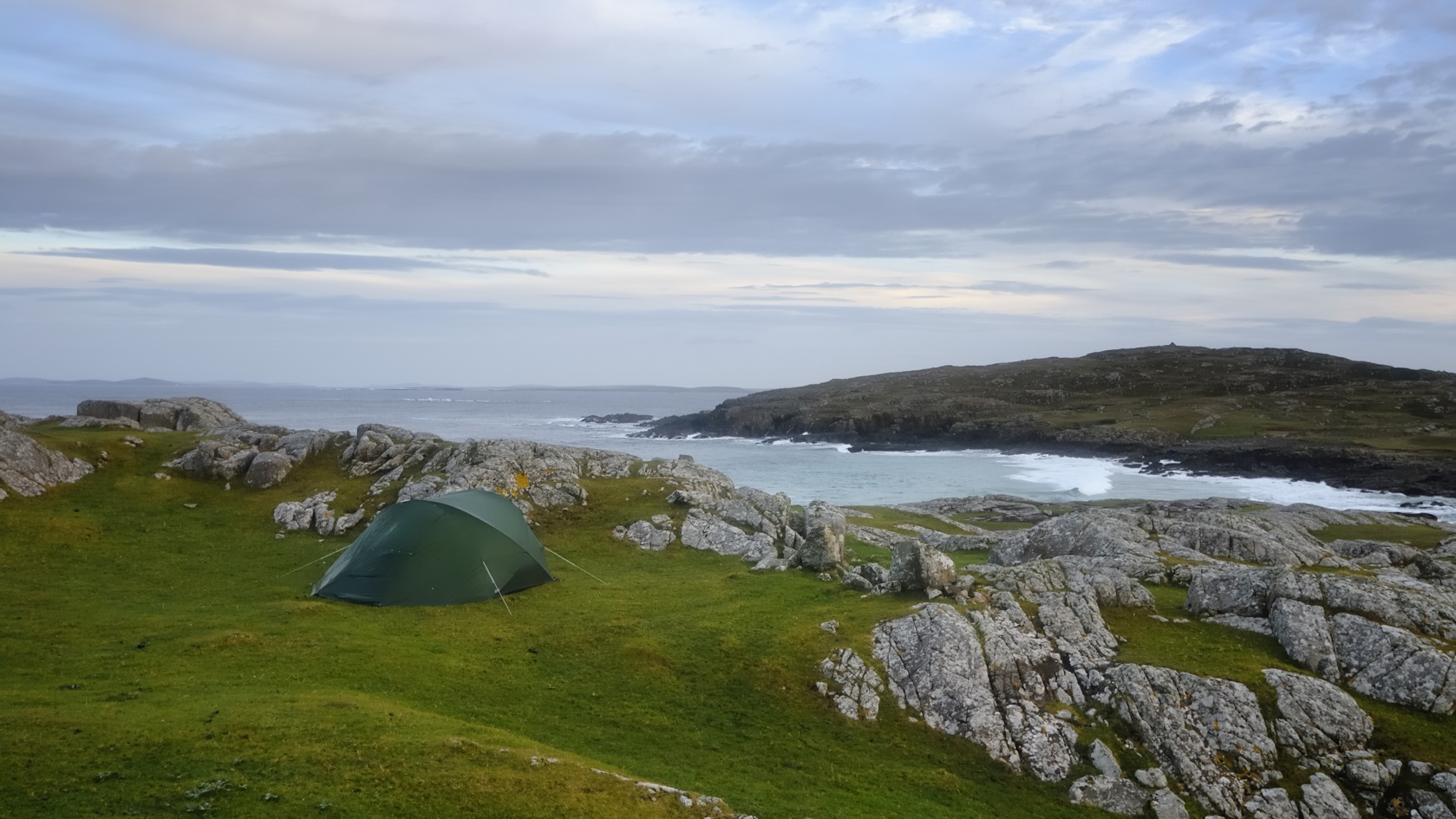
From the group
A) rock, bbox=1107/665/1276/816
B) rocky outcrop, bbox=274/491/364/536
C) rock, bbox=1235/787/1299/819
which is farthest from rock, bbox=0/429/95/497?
rock, bbox=1235/787/1299/819

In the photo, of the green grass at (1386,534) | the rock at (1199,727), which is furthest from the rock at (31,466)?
the green grass at (1386,534)

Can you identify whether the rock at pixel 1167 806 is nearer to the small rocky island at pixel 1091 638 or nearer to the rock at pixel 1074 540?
the small rocky island at pixel 1091 638

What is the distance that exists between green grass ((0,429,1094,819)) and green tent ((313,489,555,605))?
861 millimetres

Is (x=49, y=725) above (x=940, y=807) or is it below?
above

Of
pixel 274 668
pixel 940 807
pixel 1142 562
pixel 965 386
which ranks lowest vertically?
pixel 940 807

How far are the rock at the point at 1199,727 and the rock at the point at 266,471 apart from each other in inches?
1651

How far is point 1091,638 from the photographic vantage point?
25.3 m

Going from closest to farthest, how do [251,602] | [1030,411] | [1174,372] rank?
[251,602], [1030,411], [1174,372]

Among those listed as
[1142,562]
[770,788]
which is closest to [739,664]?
[770,788]

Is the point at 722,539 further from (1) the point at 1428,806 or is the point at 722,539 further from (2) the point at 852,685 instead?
(1) the point at 1428,806

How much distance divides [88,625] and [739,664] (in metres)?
20.9

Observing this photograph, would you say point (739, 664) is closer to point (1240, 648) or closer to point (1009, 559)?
point (1240, 648)

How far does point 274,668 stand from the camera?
74.3 ft

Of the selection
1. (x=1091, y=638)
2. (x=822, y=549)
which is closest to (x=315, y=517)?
(x=822, y=549)
